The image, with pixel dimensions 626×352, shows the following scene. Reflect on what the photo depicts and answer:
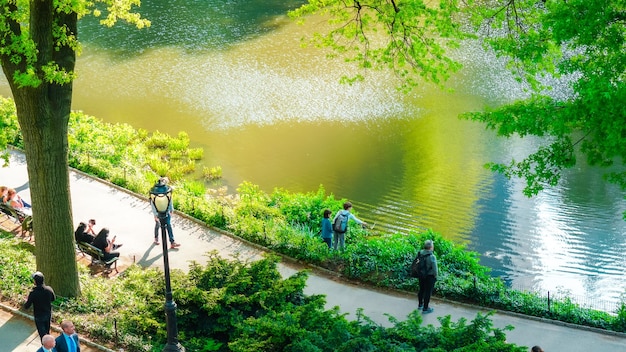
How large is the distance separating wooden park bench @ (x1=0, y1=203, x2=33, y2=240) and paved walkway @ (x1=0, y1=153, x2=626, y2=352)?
Result: 3.99 feet

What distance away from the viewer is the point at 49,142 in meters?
11.5

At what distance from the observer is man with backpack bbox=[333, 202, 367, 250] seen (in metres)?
14.2

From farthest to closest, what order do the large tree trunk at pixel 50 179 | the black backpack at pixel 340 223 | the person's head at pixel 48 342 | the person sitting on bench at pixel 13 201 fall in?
the person sitting on bench at pixel 13 201 → the black backpack at pixel 340 223 → the large tree trunk at pixel 50 179 → the person's head at pixel 48 342

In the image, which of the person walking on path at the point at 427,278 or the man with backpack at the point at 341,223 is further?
the man with backpack at the point at 341,223

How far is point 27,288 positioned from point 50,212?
1466mm

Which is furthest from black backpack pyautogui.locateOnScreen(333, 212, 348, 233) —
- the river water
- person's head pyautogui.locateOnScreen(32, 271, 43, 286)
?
person's head pyautogui.locateOnScreen(32, 271, 43, 286)

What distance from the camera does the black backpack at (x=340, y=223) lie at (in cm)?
1417

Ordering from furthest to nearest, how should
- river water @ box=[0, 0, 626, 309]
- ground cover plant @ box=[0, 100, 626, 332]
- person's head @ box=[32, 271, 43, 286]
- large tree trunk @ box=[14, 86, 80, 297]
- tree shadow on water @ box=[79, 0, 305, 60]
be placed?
tree shadow on water @ box=[79, 0, 305, 60] < river water @ box=[0, 0, 626, 309] < ground cover plant @ box=[0, 100, 626, 332] < large tree trunk @ box=[14, 86, 80, 297] < person's head @ box=[32, 271, 43, 286]

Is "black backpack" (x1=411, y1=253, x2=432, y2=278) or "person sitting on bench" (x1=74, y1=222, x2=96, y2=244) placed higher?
"black backpack" (x1=411, y1=253, x2=432, y2=278)

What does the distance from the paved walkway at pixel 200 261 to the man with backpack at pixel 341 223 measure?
37.5 inches

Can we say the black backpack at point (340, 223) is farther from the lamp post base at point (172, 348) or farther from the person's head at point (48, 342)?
the person's head at point (48, 342)

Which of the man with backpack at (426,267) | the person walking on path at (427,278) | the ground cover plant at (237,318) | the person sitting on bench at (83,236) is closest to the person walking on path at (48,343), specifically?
the ground cover plant at (237,318)

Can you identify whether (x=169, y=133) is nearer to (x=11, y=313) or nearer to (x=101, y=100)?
(x=101, y=100)

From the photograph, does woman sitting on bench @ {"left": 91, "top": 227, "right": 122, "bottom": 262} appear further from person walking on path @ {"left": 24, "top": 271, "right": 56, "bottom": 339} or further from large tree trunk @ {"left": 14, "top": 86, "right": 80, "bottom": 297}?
person walking on path @ {"left": 24, "top": 271, "right": 56, "bottom": 339}
